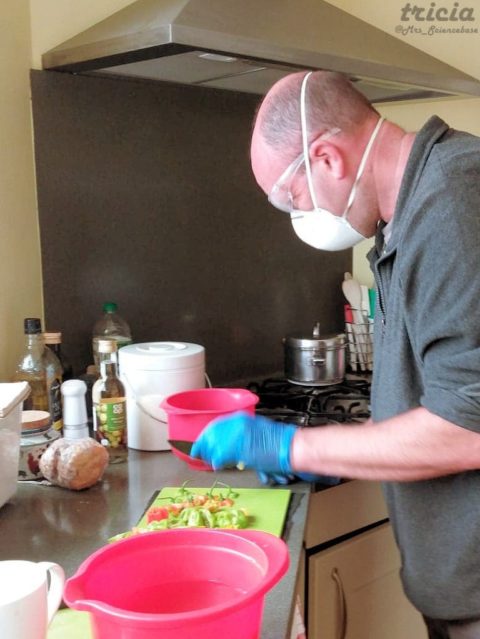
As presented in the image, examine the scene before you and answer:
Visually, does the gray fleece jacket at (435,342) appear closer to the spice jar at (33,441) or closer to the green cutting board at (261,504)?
the green cutting board at (261,504)

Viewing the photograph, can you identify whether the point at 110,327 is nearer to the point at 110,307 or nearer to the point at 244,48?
the point at 110,307

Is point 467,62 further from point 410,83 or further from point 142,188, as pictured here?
point 142,188

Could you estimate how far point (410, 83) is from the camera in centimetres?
155

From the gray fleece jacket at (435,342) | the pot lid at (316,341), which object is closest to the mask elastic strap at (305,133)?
the gray fleece jacket at (435,342)

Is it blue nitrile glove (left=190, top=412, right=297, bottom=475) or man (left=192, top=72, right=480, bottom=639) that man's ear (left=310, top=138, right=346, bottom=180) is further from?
blue nitrile glove (left=190, top=412, right=297, bottom=475)

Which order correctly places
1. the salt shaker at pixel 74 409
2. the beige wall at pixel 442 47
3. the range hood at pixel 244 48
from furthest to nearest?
the beige wall at pixel 442 47, the salt shaker at pixel 74 409, the range hood at pixel 244 48

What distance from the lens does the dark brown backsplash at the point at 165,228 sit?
63.5 inches

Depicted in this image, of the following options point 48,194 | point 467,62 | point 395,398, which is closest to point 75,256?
point 48,194

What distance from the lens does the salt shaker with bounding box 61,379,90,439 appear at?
1357 millimetres

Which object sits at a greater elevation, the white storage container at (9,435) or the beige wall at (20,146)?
the beige wall at (20,146)

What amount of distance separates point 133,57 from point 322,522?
3.10 ft

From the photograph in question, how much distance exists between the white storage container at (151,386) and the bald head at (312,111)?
0.54m

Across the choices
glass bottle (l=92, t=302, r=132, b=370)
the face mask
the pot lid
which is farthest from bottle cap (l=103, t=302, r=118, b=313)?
the face mask

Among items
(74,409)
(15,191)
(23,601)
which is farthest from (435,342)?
(15,191)
